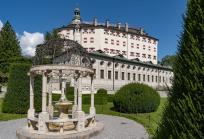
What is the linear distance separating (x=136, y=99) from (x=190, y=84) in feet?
37.7

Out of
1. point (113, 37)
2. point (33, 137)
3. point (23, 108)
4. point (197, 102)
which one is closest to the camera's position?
point (197, 102)

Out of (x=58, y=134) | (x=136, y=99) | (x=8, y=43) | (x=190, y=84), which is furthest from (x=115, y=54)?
(x=190, y=84)

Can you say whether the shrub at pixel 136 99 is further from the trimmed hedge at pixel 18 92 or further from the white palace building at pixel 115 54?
the white palace building at pixel 115 54

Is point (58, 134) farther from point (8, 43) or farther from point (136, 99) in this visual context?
point (8, 43)

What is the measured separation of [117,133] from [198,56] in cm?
692

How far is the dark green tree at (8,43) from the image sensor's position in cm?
4006

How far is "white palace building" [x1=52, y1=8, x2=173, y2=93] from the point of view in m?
36.4

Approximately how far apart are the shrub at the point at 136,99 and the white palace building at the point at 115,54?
19.5m

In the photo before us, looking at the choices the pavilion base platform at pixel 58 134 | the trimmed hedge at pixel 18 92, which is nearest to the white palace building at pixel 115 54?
the trimmed hedge at pixel 18 92

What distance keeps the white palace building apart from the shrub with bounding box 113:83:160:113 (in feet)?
63.8

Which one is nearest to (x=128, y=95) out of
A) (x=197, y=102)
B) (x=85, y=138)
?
(x=85, y=138)

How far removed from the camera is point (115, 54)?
48.5 m

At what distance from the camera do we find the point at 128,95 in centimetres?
1434

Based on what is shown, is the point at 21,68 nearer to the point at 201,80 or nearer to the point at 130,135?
the point at 130,135
